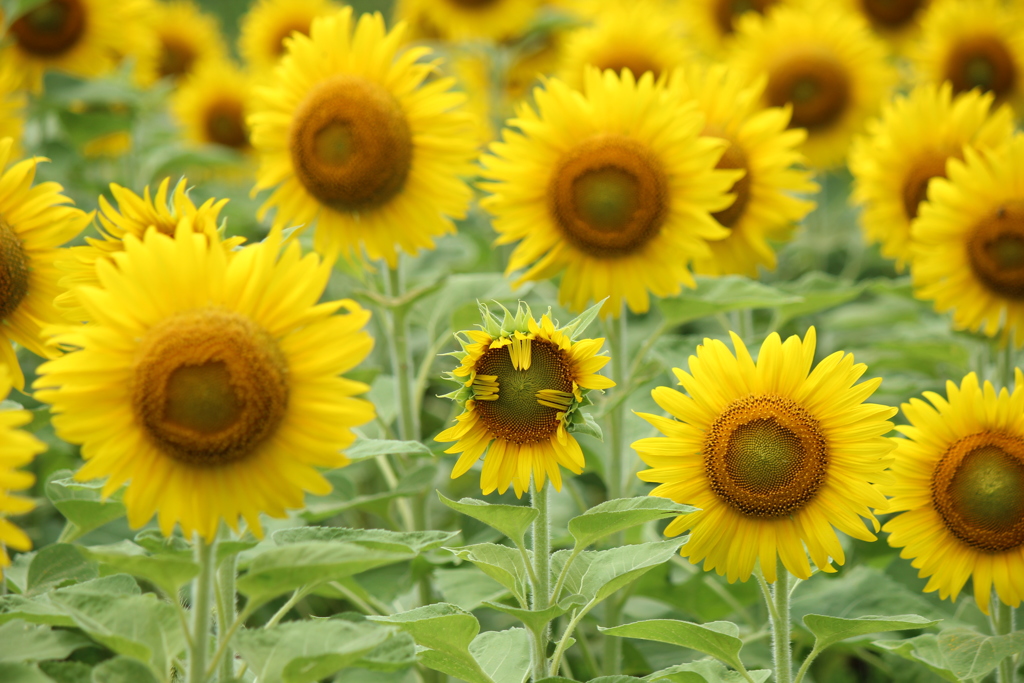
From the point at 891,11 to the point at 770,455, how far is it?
288 cm

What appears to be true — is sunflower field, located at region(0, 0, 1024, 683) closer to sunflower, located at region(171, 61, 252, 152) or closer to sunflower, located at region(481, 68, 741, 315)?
sunflower, located at region(481, 68, 741, 315)

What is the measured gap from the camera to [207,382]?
1.15 metres

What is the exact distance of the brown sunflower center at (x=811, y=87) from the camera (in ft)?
10.1

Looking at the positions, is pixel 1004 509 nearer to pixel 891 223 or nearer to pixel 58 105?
pixel 891 223

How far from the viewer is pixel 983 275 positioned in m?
2.13

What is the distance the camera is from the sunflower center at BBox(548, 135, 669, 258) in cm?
200

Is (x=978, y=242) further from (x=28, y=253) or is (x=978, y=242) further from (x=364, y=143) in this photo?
(x=28, y=253)

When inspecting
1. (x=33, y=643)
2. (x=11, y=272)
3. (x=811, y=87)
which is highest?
(x=811, y=87)

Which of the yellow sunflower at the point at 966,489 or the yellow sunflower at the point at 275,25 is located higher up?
the yellow sunflower at the point at 275,25

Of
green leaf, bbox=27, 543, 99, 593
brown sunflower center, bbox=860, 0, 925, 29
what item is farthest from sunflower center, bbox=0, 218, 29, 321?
brown sunflower center, bbox=860, 0, 925, 29

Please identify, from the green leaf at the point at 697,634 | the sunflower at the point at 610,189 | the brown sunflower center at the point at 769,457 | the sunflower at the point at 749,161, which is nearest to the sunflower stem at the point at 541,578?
the green leaf at the point at 697,634

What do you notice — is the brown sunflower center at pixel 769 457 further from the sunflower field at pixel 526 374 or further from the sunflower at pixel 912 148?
the sunflower at pixel 912 148

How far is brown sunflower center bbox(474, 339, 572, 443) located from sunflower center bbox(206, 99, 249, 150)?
295 centimetres

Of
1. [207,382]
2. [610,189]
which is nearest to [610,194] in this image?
[610,189]
